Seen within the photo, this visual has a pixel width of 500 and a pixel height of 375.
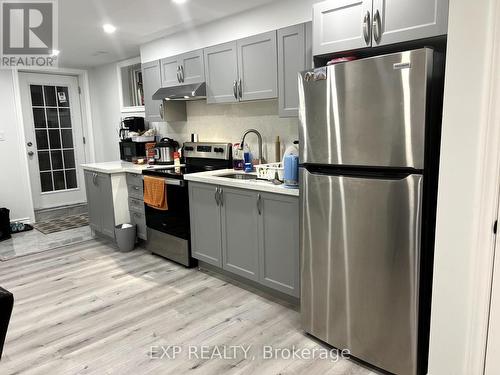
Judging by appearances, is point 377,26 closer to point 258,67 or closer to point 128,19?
point 258,67

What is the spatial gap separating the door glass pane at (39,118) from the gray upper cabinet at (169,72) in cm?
281

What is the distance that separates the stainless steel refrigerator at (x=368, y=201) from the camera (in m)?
1.77

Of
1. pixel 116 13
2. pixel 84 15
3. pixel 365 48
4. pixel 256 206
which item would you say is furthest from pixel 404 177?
pixel 84 15

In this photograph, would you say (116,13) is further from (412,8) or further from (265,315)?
(265,315)

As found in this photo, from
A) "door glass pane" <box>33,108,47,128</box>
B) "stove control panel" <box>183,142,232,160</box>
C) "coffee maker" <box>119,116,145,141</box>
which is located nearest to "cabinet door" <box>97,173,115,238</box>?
"coffee maker" <box>119,116,145,141</box>

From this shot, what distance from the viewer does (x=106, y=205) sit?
4289mm

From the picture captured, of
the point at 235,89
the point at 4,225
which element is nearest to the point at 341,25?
the point at 235,89

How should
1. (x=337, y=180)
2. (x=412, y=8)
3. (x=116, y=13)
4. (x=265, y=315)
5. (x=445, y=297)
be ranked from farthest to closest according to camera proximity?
(x=116, y=13), (x=265, y=315), (x=337, y=180), (x=412, y=8), (x=445, y=297)

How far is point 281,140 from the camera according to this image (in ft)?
10.9

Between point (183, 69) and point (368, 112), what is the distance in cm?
242

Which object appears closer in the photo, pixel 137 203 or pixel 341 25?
pixel 341 25

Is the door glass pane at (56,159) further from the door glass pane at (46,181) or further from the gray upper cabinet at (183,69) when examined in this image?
the gray upper cabinet at (183,69)

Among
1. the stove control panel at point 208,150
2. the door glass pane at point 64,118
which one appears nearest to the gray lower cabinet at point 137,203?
the stove control panel at point 208,150

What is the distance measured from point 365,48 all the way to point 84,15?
249 cm
